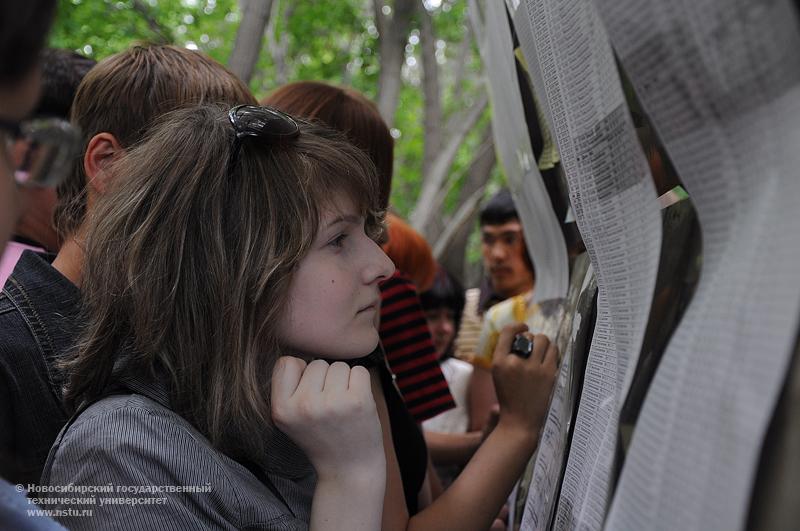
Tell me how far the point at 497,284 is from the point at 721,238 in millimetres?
3225

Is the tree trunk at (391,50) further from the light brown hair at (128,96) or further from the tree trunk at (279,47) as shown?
the light brown hair at (128,96)

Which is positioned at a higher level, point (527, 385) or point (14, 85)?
point (14, 85)

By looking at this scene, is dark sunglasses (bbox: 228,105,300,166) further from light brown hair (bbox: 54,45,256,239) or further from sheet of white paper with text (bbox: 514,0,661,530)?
sheet of white paper with text (bbox: 514,0,661,530)

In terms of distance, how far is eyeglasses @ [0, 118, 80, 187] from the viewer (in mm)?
747

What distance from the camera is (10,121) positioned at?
72 centimetres

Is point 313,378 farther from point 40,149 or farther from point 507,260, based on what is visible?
point 507,260

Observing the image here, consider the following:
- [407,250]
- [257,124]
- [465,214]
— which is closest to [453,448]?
[407,250]

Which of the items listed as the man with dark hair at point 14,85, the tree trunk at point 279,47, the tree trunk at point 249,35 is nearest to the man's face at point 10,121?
the man with dark hair at point 14,85

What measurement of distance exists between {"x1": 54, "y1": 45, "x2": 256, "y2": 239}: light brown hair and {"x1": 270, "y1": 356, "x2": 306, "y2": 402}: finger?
705mm

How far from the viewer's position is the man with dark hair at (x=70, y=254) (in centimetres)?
139

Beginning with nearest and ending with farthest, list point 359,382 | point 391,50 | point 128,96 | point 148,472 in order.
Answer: point 148,472, point 359,382, point 128,96, point 391,50

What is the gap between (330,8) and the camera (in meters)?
8.37

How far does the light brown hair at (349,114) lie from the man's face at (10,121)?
Answer: 1228mm

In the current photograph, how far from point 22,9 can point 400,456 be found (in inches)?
49.0
